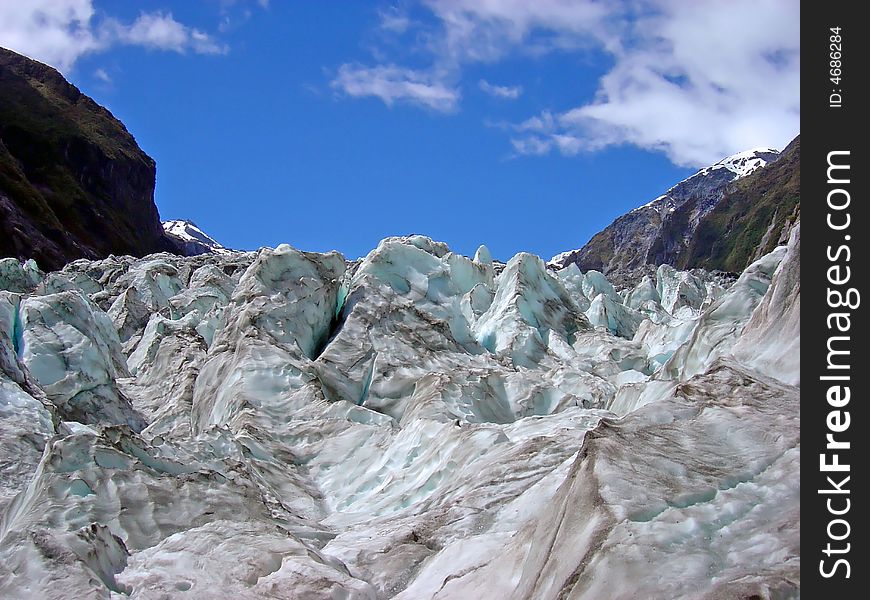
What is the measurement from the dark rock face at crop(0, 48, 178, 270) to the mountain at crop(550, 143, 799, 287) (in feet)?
220

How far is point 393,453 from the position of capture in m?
10.7

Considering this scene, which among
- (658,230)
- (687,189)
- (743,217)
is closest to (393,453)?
(743,217)

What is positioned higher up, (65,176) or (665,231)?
(665,231)

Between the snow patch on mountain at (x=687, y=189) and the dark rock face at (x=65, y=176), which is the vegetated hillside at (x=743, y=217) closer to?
the snow patch on mountain at (x=687, y=189)

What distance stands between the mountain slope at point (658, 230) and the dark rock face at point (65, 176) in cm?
6371

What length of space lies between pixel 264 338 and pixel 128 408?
3994 millimetres

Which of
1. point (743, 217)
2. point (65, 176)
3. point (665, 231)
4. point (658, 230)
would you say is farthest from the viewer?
point (658, 230)

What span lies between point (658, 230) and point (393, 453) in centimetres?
15043

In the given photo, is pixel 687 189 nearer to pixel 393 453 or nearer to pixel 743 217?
pixel 743 217

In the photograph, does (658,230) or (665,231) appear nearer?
(665,231)

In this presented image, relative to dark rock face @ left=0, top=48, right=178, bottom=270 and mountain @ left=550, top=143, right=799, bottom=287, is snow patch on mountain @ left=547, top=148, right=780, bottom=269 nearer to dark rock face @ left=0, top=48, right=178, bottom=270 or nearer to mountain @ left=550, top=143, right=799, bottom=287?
mountain @ left=550, top=143, right=799, bottom=287

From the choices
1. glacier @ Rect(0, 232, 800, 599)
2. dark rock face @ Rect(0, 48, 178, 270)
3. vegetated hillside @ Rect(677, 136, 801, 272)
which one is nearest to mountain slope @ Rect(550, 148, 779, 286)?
vegetated hillside @ Rect(677, 136, 801, 272)
